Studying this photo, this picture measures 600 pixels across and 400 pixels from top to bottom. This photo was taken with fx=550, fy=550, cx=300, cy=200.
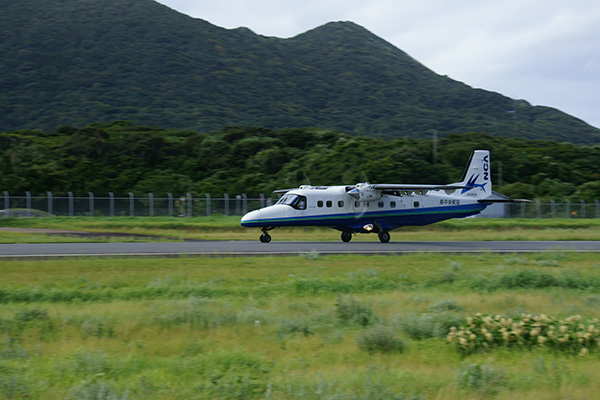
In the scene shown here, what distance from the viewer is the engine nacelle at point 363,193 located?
28828 millimetres

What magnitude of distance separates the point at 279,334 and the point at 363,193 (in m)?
19.9

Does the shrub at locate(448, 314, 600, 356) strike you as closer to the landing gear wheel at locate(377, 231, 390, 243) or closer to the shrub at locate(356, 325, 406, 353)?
the shrub at locate(356, 325, 406, 353)

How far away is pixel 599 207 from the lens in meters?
51.5

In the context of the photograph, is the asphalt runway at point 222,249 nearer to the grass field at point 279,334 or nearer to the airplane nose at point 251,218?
the airplane nose at point 251,218

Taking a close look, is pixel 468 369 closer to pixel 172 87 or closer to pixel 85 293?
pixel 85 293

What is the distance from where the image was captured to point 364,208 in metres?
29.3

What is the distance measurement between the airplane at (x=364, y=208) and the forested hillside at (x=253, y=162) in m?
21.5

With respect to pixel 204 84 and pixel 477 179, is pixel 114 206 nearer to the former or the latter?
pixel 477 179

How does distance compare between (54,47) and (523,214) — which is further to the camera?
(54,47)

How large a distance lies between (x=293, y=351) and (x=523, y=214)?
47.5m

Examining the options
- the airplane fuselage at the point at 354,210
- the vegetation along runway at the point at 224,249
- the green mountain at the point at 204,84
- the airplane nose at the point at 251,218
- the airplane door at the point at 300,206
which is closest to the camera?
the vegetation along runway at the point at 224,249

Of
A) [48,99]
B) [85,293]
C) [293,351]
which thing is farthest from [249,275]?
[48,99]

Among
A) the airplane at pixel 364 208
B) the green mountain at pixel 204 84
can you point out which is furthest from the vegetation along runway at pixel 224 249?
the green mountain at pixel 204 84

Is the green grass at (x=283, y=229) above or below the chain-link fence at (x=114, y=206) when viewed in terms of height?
below
